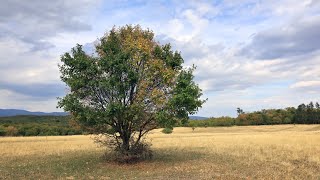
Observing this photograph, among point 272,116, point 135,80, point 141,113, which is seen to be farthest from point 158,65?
point 272,116

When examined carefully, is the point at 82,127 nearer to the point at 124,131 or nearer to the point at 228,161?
the point at 124,131

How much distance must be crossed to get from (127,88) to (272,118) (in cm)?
11772

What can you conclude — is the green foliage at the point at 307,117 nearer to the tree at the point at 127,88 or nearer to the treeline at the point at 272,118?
the treeline at the point at 272,118

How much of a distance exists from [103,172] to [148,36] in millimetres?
9480

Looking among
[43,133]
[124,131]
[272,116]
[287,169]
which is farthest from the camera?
[272,116]

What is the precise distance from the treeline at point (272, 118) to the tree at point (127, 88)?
103 m

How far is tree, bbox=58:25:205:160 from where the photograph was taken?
22.7 meters

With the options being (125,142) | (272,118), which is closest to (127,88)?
(125,142)

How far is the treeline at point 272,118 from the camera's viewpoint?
12925cm

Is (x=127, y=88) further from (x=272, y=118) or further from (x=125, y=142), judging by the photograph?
(x=272, y=118)

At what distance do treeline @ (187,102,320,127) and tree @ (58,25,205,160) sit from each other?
103m

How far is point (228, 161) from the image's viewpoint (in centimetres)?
2569

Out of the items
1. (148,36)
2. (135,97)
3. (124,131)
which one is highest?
(148,36)

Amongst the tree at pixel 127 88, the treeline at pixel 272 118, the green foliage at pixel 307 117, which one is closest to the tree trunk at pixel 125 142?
the tree at pixel 127 88
